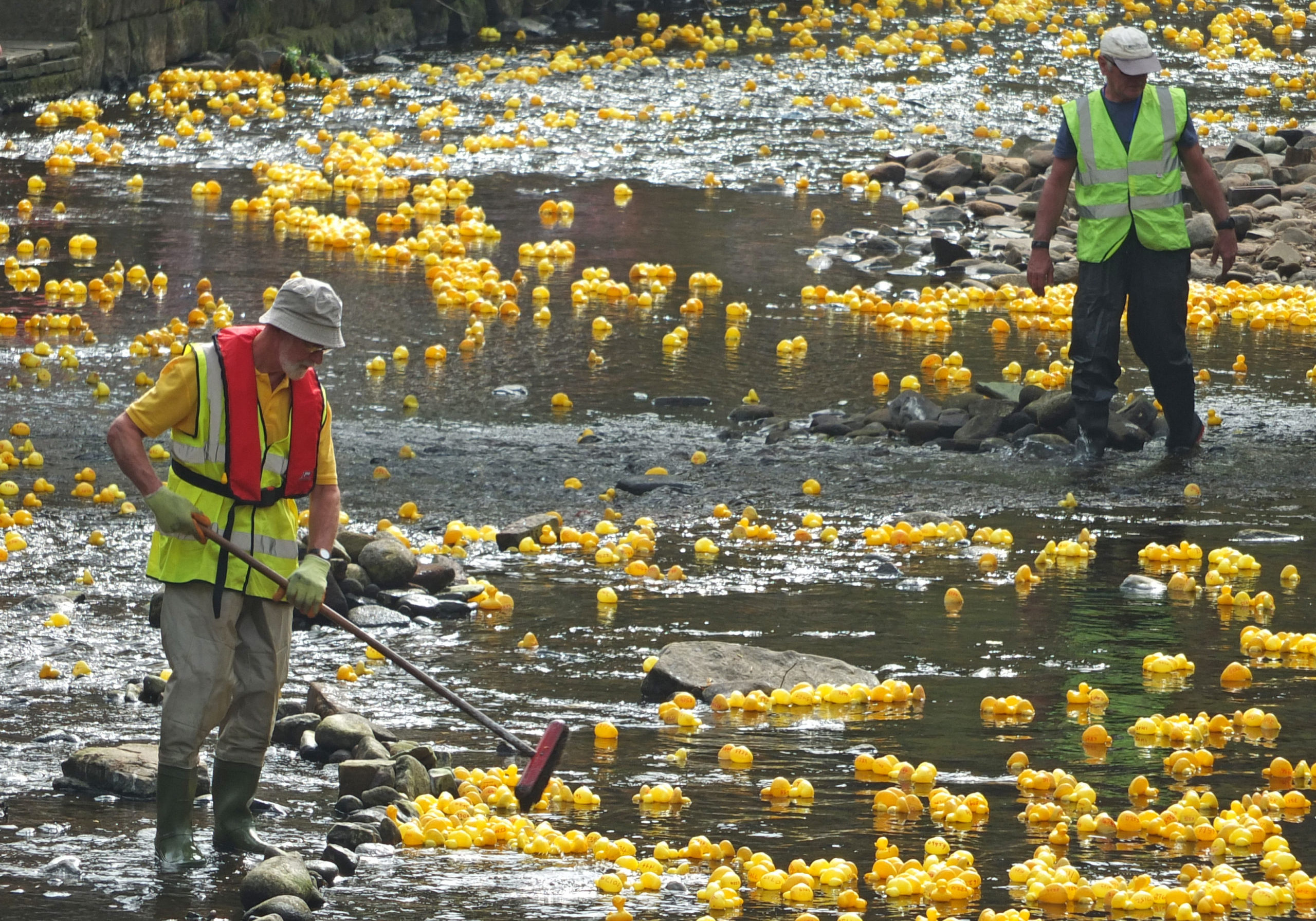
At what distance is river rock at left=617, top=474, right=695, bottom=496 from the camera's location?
9.86 metres

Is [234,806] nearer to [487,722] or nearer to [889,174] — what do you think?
[487,722]

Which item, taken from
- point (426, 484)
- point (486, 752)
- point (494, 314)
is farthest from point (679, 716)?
point (494, 314)

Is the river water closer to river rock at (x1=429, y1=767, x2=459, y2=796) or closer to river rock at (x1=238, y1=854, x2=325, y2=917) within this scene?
river rock at (x1=238, y1=854, x2=325, y2=917)

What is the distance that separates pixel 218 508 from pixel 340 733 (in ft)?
3.45

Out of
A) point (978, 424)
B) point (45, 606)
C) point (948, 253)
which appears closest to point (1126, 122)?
point (978, 424)

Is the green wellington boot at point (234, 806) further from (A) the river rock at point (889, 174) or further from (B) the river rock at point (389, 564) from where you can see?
(A) the river rock at point (889, 174)

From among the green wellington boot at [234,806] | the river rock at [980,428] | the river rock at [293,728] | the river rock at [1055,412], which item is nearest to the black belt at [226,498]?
the green wellington boot at [234,806]

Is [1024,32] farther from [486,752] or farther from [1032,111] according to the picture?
[486,752]

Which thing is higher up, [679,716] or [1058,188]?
[1058,188]

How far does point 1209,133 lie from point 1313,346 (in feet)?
27.8

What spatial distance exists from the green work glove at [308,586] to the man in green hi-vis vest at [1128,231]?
5.73 m

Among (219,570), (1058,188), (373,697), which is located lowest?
(373,697)

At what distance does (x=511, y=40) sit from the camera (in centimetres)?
2645

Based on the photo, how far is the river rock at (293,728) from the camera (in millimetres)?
6578
